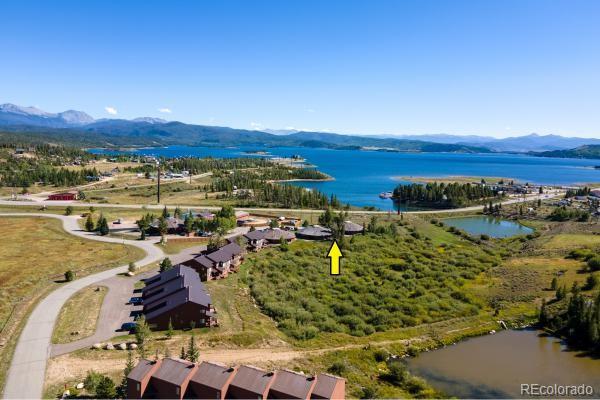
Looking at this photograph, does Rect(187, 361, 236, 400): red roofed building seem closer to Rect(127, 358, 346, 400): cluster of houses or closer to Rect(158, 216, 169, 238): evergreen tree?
Rect(127, 358, 346, 400): cluster of houses

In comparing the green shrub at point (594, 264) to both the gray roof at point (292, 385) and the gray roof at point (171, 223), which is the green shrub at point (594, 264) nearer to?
the gray roof at point (292, 385)

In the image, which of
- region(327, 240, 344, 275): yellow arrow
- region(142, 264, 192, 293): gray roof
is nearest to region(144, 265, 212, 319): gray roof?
region(142, 264, 192, 293): gray roof

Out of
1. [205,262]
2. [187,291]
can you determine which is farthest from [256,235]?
[187,291]

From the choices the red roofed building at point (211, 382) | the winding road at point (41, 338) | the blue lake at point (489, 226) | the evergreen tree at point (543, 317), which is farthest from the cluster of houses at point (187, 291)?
the blue lake at point (489, 226)

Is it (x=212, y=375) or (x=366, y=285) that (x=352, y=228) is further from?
(x=212, y=375)

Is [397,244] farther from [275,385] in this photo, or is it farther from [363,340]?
[275,385]
